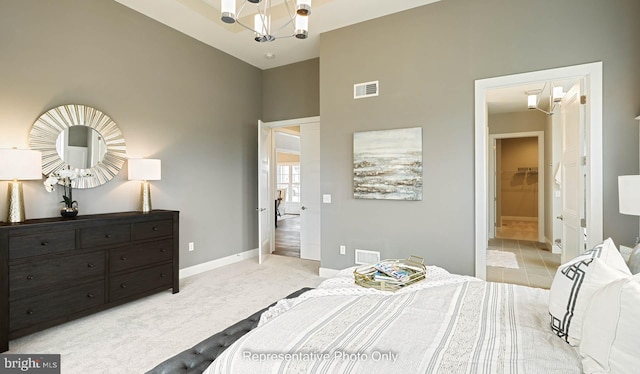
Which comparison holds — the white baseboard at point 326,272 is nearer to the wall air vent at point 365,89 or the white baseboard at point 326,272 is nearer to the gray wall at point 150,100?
the gray wall at point 150,100

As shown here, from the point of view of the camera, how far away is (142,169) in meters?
3.52

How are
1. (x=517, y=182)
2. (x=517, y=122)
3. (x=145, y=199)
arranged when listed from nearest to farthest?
(x=145, y=199), (x=517, y=122), (x=517, y=182)

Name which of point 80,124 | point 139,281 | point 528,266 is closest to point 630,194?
point 528,266

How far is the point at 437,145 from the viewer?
3.53 metres

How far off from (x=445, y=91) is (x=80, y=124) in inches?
156

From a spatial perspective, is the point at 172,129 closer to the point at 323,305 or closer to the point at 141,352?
the point at 141,352

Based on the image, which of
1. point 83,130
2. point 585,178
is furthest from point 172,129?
point 585,178

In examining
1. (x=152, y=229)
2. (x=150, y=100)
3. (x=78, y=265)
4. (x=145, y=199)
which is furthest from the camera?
(x=150, y=100)

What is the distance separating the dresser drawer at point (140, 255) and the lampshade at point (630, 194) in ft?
13.8

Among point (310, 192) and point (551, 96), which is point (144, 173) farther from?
point (551, 96)

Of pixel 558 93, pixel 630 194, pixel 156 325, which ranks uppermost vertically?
pixel 558 93

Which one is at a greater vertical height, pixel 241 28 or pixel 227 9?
pixel 241 28

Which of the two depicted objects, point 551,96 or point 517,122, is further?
point 517,122

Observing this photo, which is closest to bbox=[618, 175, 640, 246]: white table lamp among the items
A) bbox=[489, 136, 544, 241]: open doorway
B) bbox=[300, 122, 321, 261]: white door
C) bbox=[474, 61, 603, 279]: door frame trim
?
bbox=[474, 61, 603, 279]: door frame trim
